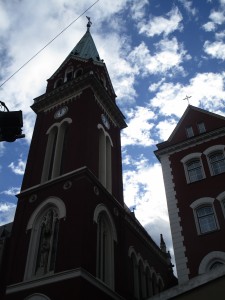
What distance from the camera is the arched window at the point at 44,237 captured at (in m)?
19.7

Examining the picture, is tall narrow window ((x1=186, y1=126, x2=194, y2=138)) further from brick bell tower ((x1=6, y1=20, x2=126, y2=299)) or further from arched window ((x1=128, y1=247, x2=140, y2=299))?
arched window ((x1=128, y1=247, x2=140, y2=299))

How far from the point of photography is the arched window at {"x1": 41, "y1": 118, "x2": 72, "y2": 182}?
25.2 meters

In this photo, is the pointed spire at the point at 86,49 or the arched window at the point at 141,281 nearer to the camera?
the arched window at the point at 141,281

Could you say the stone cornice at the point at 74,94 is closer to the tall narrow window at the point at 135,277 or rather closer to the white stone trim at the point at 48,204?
the white stone trim at the point at 48,204

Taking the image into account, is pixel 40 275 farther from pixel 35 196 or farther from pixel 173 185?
pixel 173 185

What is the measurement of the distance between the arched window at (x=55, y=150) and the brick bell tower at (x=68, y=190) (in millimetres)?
69

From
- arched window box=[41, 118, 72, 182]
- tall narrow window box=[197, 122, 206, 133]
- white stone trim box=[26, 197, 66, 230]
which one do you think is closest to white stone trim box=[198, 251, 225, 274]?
white stone trim box=[26, 197, 66, 230]

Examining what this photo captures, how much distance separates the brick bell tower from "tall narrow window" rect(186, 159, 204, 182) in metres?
5.50

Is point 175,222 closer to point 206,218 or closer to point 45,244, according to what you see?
point 206,218

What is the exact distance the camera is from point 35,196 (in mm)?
23391

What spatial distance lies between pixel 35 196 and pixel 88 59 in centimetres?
1501

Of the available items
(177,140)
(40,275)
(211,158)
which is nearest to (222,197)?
(211,158)

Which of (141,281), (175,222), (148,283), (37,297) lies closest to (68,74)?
(175,222)

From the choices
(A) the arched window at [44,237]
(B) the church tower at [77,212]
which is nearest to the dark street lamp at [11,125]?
(B) the church tower at [77,212]
